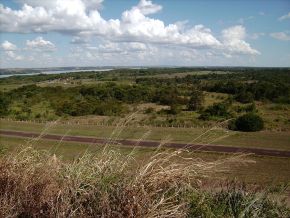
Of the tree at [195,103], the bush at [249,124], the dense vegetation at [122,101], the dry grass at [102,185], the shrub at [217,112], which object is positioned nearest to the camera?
the dry grass at [102,185]

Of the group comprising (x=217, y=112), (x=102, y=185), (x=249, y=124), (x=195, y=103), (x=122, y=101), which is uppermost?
(x=102, y=185)

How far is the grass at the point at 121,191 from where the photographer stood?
4.15 m

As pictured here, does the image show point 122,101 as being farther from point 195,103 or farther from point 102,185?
point 102,185

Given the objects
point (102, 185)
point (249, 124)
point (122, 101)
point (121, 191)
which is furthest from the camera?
point (122, 101)

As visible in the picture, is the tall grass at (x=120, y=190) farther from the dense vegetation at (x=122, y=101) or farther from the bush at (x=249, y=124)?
the dense vegetation at (x=122, y=101)

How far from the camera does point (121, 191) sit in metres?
4.26

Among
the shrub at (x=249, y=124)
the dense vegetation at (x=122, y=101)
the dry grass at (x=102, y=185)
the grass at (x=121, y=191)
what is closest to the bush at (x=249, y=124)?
the shrub at (x=249, y=124)

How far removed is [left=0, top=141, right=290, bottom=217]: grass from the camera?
4148mm

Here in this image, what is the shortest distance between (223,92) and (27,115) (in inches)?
2158

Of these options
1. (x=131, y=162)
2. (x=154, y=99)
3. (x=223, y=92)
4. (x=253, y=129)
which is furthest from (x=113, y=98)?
(x=131, y=162)

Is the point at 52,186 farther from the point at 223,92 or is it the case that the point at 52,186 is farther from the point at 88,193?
the point at 223,92

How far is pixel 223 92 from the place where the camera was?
102750mm

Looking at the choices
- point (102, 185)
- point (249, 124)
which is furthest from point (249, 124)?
point (102, 185)

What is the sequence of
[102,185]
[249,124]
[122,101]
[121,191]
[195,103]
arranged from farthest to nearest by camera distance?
[122,101] → [195,103] → [249,124] → [102,185] → [121,191]
